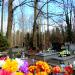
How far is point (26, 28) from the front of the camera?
44.9 m

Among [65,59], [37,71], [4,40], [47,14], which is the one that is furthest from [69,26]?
[37,71]

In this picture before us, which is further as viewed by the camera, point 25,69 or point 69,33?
point 69,33

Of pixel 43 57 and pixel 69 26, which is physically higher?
pixel 69 26

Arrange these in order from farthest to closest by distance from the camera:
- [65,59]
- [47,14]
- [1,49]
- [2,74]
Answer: [47,14] → [1,49] → [65,59] → [2,74]

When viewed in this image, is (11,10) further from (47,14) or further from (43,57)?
(43,57)

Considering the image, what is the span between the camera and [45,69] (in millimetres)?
2412

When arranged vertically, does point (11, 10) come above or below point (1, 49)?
above

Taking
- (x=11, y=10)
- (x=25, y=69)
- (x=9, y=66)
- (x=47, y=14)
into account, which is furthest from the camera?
(x=47, y=14)

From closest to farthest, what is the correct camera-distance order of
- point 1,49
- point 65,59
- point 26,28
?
point 65,59
point 1,49
point 26,28

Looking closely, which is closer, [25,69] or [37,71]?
[25,69]

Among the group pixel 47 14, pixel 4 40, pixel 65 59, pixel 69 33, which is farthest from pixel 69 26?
pixel 65 59

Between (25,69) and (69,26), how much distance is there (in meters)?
23.3

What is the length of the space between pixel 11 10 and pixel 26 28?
32.5 meters

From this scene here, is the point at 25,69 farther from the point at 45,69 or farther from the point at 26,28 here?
the point at 26,28
